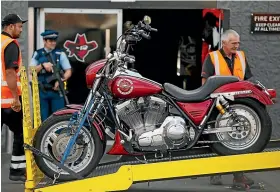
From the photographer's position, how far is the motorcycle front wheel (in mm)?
5938

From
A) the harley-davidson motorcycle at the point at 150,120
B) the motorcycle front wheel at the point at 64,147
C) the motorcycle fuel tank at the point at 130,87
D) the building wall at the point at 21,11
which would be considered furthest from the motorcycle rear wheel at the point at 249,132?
the building wall at the point at 21,11

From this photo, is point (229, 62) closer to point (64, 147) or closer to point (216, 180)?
point (216, 180)

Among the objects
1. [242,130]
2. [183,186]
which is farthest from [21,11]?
[242,130]

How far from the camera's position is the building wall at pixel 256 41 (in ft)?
31.2

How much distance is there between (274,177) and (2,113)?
11.9 ft

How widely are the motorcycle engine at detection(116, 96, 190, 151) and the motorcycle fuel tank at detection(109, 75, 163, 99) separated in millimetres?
129

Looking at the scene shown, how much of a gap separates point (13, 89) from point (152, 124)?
1.81 m

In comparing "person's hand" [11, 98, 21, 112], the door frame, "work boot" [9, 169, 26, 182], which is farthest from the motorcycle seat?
the door frame

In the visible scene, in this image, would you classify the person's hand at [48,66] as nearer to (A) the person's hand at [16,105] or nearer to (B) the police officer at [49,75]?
(B) the police officer at [49,75]

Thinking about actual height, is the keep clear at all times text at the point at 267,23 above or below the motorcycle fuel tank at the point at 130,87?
above

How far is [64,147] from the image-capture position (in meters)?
5.93

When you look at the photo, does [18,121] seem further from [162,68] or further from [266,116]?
[162,68]

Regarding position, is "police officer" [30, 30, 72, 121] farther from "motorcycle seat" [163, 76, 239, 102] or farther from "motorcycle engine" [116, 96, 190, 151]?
"motorcycle seat" [163, 76, 239, 102]

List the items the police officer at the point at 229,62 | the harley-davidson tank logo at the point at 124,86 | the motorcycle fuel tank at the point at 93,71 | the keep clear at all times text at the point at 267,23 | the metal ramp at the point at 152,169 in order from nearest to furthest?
the metal ramp at the point at 152,169 → the harley-davidson tank logo at the point at 124,86 → the motorcycle fuel tank at the point at 93,71 → the police officer at the point at 229,62 → the keep clear at all times text at the point at 267,23
